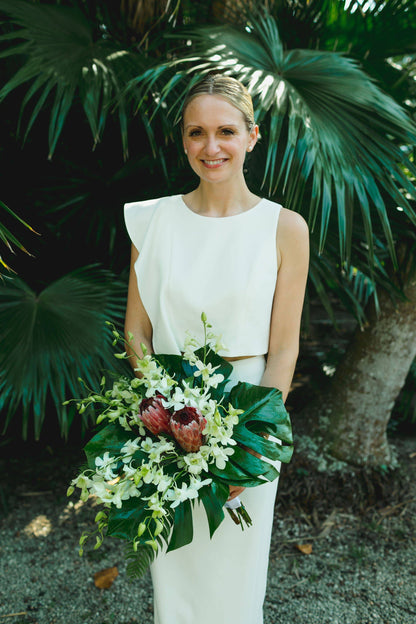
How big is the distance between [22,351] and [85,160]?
1353mm

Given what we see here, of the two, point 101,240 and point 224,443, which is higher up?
point 224,443

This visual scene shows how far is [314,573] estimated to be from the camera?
2533 mm

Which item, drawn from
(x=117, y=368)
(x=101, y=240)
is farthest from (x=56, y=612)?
(x=101, y=240)

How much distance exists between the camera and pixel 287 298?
155cm

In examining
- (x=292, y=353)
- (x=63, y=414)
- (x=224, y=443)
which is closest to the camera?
(x=224, y=443)

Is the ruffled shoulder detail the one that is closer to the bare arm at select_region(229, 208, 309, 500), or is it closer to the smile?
the smile

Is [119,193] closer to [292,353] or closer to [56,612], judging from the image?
[292,353]

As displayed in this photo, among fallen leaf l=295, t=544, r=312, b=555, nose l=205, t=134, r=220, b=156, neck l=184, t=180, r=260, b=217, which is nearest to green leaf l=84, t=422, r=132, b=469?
neck l=184, t=180, r=260, b=217

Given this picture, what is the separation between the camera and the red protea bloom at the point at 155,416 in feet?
4.22

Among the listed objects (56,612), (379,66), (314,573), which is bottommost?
(56,612)

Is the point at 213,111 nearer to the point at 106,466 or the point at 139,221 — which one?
the point at 139,221

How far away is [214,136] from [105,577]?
6.63 feet

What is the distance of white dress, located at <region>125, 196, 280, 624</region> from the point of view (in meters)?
1.54

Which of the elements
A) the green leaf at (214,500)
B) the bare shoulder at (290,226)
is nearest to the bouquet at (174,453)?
the green leaf at (214,500)
